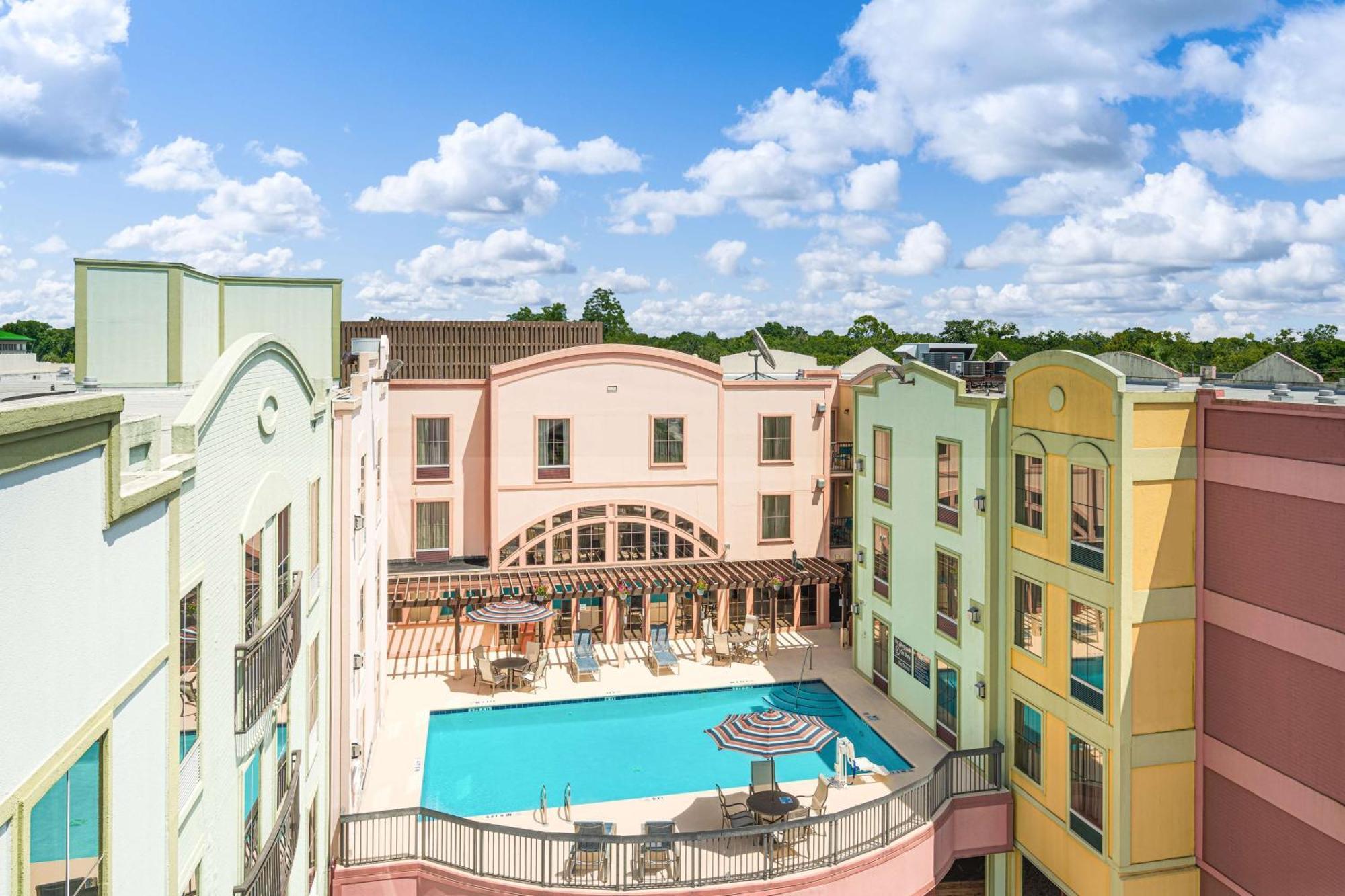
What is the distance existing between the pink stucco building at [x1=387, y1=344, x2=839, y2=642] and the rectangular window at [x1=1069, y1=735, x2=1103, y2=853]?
1329 cm

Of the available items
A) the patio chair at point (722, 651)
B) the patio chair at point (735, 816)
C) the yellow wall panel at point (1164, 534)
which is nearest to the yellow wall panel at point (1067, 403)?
the yellow wall panel at point (1164, 534)

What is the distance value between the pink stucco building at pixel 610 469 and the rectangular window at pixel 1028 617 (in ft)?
37.7

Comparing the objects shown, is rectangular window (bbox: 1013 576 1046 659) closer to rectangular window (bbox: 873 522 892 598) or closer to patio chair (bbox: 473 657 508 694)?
rectangular window (bbox: 873 522 892 598)

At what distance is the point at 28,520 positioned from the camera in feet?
15.6

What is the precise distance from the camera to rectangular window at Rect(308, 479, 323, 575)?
12.1 meters

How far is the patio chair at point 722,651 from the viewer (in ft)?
82.6

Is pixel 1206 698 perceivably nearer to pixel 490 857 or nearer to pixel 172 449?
pixel 490 857

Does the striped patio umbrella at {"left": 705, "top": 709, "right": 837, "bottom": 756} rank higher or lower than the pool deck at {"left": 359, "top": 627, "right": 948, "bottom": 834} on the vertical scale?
higher

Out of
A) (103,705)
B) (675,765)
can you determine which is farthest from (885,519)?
(103,705)

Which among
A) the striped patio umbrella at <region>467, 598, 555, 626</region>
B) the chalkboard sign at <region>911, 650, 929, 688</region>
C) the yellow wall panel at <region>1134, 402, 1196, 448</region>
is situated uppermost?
the yellow wall panel at <region>1134, 402, 1196, 448</region>

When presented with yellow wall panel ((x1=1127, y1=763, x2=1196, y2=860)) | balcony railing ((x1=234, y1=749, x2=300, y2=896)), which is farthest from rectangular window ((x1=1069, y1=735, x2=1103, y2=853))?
balcony railing ((x1=234, y1=749, x2=300, y2=896))

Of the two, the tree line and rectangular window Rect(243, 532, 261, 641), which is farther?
the tree line

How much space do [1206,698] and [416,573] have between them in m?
20.4

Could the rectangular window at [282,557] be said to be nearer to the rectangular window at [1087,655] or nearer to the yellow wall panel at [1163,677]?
the rectangular window at [1087,655]
